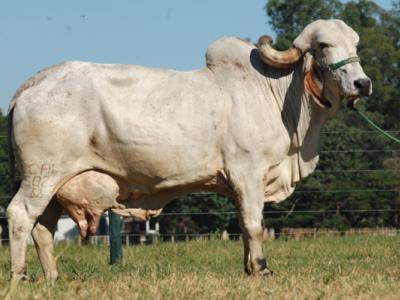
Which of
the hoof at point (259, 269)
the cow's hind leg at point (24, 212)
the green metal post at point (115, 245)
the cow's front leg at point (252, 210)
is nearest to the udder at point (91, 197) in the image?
the cow's hind leg at point (24, 212)

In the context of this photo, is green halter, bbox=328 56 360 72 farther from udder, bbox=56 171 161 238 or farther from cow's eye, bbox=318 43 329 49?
udder, bbox=56 171 161 238

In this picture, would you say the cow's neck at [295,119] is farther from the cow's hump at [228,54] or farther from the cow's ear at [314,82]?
the cow's hump at [228,54]

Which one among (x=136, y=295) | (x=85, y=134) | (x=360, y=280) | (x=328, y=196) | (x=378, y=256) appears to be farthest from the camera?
(x=328, y=196)

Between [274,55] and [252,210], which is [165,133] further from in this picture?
[274,55]

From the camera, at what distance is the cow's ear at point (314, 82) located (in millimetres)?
9133

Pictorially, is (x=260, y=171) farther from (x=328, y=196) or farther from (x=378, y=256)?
(x=328, y=196)

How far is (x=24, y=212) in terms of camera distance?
8555 millimetres

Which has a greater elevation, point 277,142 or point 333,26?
point 333,26

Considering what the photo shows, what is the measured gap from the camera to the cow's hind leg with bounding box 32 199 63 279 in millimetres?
9078

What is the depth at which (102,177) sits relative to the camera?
880 cm

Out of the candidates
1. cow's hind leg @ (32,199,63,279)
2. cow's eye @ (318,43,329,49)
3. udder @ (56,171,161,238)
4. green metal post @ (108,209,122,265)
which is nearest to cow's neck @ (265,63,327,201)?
cow's eye @ (318,43,329,49)

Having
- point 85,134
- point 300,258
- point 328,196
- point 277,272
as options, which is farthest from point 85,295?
point 328,196

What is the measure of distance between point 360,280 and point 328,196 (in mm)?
30965

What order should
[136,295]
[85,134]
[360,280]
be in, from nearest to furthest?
[136,295], [360,280], [85,134]
